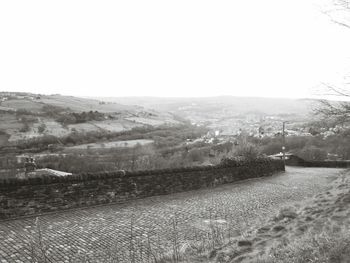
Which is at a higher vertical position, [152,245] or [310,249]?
[310,249]

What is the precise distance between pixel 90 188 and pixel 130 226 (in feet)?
11.0

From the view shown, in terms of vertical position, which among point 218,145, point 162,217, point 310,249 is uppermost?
point 310,249

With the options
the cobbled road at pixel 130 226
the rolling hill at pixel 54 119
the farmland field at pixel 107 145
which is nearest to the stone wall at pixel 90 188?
the cobbled road at pixel 130 226

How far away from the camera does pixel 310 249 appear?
576 cm

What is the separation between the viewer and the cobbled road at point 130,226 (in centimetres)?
730

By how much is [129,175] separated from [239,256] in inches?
310

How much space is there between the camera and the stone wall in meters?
10.3

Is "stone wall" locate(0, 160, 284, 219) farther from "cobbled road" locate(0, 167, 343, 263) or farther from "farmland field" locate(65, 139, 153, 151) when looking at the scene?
"farmland field" locate(65, 139, 153, 151)

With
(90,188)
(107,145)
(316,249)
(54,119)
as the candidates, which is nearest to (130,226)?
(90,188)

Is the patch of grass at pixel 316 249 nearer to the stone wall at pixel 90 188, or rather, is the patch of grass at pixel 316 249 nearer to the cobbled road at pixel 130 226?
the cobbled road at pixel 130 226

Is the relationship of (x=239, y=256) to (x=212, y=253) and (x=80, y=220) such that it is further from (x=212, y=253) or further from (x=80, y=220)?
(x=80, y=220)

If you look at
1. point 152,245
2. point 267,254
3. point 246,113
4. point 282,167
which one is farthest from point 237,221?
point 246,113

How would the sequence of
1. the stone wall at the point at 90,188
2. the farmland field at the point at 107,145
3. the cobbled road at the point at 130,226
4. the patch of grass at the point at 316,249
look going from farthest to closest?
the farmland field at the point at 107,145, the stone wall at the point at 90,188, the cobbled road at the point at 130,226, the patch of grass at the point at 316,249

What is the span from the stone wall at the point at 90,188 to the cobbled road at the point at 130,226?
1.33ft
